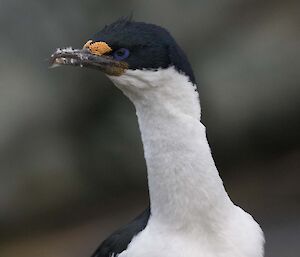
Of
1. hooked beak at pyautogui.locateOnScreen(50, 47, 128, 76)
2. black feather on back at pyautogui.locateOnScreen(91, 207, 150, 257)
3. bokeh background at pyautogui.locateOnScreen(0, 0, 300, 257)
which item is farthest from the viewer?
bokeh background at pyautogui.locateOnScreen(0, 0, 300, 257)

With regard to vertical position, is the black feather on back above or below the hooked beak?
below

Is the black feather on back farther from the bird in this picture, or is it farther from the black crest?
the black crest

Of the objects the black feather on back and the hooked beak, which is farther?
the black feather on back

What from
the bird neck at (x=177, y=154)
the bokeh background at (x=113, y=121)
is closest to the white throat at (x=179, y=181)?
the bird neck at (x=177, y=154)

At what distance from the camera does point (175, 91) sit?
1.58 metres

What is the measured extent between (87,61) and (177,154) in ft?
0.85

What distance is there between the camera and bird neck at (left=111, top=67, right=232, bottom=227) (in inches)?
62.0

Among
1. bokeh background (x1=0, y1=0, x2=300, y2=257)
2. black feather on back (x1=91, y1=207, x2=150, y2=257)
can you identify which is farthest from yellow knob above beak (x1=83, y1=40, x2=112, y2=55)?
bokeh background (x1=0, y1=0, x2=300, y2=257)

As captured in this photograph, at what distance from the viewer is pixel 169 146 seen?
1.60 m

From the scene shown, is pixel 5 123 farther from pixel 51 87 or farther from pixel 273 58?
pixel 273 58

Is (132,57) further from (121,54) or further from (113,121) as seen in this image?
(113,121)

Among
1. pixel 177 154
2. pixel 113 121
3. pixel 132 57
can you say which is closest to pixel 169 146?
pixel 177 154

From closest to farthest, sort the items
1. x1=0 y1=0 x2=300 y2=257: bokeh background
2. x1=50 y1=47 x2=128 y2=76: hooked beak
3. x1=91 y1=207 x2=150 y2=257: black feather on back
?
x1=50 y1=47 x2=128 y2=76: hooked beak, x1=91 y1=207 x2=150 y2=257: black feather on back, x1=0 y1=0 x2=300 y2=257: bokeh background

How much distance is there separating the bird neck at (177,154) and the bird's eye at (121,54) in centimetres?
7
